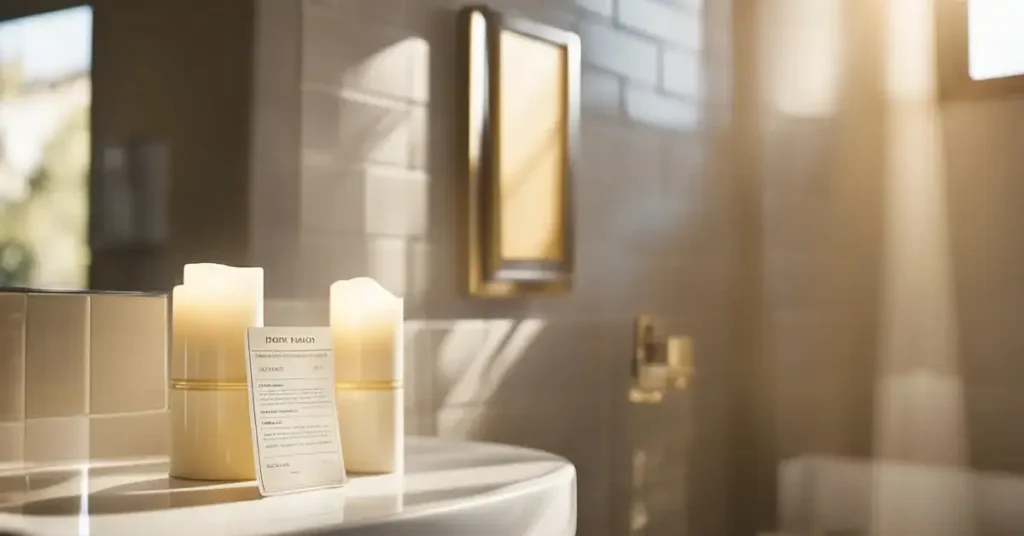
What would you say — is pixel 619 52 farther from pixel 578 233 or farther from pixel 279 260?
pixel 279 260

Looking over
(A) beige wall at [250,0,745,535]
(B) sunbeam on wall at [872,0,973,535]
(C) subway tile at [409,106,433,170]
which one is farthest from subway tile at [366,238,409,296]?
(B) sunbeam on wall at [872,0,973,535]

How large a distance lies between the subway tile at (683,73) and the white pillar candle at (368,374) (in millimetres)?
1022

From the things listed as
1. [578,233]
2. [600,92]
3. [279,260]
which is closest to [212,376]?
[279,260]

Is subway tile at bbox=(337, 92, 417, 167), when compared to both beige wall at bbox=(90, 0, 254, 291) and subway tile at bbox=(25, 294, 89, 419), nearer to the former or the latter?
beige wall at bbox=(90, 0, 254, 291)

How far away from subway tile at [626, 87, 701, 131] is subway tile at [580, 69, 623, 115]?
1.6 inches

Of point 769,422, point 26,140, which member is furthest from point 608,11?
point 26,140

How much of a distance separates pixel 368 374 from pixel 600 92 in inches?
33.4

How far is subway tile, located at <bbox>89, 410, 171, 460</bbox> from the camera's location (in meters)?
1.02

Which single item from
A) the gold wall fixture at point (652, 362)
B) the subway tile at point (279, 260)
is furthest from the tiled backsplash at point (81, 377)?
the gold wall fixture at point (652, 362)

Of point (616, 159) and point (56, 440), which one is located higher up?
point (616, 159)

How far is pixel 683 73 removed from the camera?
193 cm

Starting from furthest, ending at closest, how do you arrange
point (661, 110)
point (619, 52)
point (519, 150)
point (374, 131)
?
point (661, 110) < point (619, 52) < point (519, 150) < point (374, 131)

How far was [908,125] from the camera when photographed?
74.9 inches

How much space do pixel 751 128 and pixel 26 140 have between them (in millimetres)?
1431
